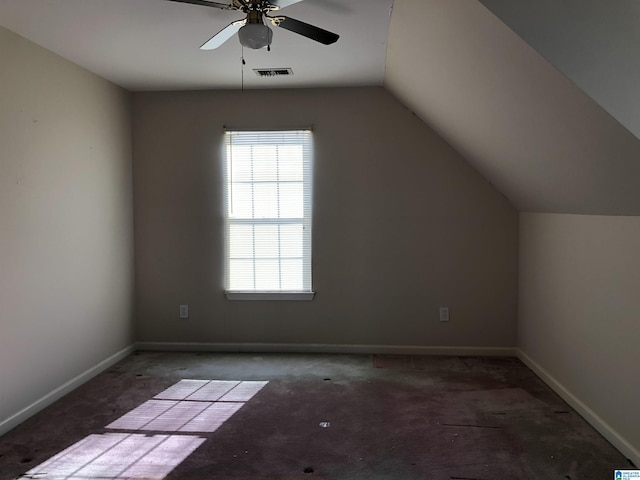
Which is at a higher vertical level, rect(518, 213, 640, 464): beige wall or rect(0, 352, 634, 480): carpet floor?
rect(518, 213, 640, 464): beige wall

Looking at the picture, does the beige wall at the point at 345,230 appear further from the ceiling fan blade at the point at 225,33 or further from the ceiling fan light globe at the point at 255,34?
the ceiling fan light globe at the point at 255,34

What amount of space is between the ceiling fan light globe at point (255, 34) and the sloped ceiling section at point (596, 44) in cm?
94

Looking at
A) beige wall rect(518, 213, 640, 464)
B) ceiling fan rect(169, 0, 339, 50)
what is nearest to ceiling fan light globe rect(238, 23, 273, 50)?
ceiling fan rect(169, 0, 339, 50)

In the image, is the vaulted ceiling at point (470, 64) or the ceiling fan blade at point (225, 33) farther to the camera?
the ceiling fan blade at point (225, 33)

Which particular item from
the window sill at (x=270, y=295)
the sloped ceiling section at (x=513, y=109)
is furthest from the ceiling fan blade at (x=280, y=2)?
the window sill at (x=270, y=295)

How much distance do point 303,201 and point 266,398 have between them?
1.73 m

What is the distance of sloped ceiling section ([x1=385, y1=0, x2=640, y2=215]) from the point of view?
79.2 inches

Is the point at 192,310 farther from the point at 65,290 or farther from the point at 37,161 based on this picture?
the point at 37,161

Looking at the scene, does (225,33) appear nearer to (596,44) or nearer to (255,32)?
(255,32)

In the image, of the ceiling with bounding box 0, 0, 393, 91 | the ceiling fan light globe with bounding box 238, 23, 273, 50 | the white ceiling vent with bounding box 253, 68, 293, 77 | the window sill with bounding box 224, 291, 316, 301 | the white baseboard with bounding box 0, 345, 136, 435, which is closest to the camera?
the ceiling fan light globe with bounding box 238, 23, 273, 50

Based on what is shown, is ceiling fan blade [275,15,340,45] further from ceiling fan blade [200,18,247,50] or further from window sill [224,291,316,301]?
window sill [224,291,316,301]

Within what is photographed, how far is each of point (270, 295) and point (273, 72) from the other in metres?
1.88

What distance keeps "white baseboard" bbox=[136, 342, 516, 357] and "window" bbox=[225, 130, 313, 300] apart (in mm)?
445

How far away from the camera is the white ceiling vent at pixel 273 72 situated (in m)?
3.66
